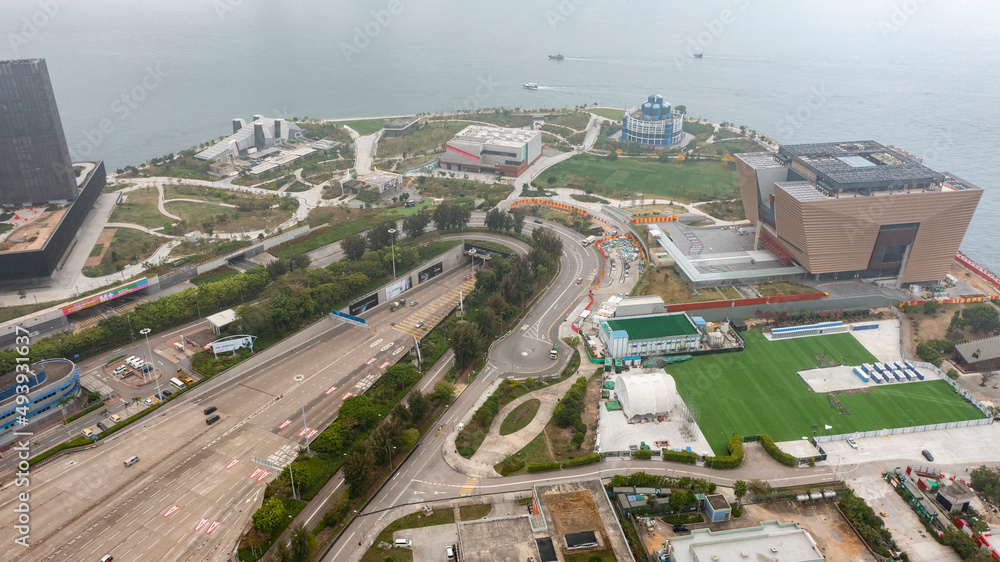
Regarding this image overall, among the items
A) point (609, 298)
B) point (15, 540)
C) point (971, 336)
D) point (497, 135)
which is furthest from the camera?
point (497, 135)

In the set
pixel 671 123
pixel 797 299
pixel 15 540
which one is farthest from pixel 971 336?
pixel 15 540

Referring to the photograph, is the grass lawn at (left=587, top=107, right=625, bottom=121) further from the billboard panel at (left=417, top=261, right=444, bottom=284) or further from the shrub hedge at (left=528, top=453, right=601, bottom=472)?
the shrub hedge at (left=528, top=453, right=601, bottom=472)

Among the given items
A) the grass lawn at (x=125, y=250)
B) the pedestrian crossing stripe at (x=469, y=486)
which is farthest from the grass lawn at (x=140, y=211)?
the pedestrian crossing stripe at (x=469, y=486)

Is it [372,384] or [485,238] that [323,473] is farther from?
[485,238]

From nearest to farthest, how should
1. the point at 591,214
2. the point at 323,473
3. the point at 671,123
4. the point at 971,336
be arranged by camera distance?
the point at 323,473, the point at 971,336, the point at 591,214, the point at 671,123

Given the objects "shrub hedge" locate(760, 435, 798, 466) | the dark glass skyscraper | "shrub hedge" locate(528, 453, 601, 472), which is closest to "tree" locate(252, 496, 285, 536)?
"shrub hedge" locate(528, 453, 601, 472)

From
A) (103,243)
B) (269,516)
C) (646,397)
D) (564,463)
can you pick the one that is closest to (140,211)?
(103,243)

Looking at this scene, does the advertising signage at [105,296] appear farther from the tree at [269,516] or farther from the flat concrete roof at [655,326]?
the flat concrete roof at [655,326]

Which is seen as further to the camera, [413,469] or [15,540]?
[413,469]
